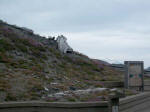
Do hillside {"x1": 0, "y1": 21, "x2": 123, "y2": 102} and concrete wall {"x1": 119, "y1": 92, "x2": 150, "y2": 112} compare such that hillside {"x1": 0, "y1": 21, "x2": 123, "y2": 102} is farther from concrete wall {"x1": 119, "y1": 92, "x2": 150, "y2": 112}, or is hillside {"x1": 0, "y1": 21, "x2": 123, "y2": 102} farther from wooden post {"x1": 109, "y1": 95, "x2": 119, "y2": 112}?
wooden post {"x1": 109, "y1": 95, "x2": 119, "y2": 112}

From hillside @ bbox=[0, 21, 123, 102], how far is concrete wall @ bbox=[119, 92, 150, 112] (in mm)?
3008

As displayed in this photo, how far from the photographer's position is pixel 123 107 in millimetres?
12125

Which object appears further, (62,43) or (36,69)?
(62,43)

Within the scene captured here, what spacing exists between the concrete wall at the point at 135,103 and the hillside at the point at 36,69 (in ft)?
9.87

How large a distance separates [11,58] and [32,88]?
478 centimetres

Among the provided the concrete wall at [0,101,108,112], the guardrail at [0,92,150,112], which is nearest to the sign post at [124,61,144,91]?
the guardrail at [0,92,150,112]

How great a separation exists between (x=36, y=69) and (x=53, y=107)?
705 cm

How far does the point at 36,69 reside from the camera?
18.1 m

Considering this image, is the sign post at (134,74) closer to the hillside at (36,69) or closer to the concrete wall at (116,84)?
the concrete wall at (116,84)

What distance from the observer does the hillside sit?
568 inches

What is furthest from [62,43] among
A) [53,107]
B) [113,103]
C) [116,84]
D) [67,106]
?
[113,103]

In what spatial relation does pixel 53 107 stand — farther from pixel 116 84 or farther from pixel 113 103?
pixel 116 84

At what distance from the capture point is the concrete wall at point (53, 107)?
1098 cm

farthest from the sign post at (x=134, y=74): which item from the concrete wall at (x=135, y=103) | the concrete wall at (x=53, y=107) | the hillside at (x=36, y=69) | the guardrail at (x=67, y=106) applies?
the concrete wall at (x=53, y=107)
